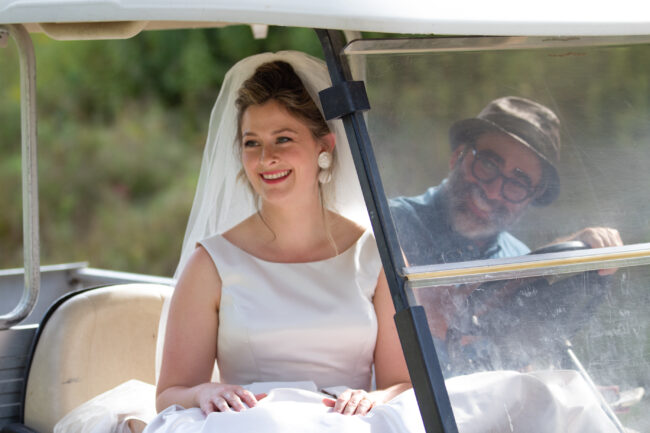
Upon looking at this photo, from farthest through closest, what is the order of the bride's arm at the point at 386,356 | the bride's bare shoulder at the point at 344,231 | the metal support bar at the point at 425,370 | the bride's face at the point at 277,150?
the bride's bare shoulder at the point at 344,231 < the bride's face at the point at 277,150 < the bride's arm at the point at 386,356 < the metal support bar at the point at 425,370

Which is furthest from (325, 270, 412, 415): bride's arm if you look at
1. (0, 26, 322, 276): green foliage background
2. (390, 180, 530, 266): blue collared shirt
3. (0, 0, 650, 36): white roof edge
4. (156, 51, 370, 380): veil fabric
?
(0, 26, 322, 276): green foliage background

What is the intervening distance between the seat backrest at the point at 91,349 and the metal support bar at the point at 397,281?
115 cm

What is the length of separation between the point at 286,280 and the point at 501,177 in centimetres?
84

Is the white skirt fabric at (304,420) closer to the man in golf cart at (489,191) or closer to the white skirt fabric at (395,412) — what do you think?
the white skirt fabric at (395,412)

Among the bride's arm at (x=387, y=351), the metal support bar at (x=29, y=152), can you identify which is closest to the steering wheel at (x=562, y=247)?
the bride's arm at (x=387, y=351)

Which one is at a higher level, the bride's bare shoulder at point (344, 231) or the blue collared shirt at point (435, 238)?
the blue collared shirt at point (435, 238)

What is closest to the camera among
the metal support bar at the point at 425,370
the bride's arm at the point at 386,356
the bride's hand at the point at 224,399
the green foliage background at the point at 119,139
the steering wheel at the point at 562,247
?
the metal support bar at the point at 425,370

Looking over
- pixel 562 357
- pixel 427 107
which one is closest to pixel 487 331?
pixel 562 357

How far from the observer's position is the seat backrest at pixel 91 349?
2062 mm

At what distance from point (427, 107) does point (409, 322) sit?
14.2 inches

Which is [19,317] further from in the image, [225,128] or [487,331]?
[487,331]

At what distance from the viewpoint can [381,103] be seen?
134 cm

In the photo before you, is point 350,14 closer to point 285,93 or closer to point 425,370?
point 425,370

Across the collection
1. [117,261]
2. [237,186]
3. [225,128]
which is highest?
[225,128]
